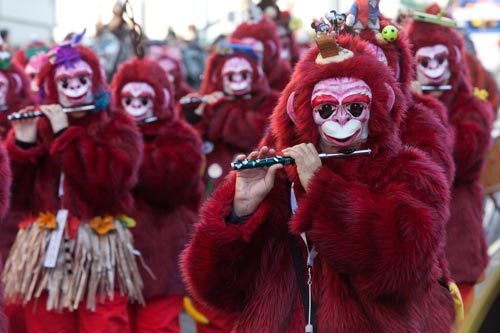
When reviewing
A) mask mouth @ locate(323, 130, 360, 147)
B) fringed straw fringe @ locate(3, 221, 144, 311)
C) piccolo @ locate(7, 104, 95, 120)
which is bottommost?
fringed straw fringe @ locate(3, 221, 144, 311)

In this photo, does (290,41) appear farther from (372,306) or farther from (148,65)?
(372,306)

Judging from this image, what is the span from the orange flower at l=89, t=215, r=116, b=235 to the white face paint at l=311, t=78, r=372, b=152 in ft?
6.88

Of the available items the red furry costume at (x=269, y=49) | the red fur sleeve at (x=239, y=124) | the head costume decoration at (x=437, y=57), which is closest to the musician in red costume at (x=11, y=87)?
the red fur sleeve at (x=239, y=124)

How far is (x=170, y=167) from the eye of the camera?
5.40m

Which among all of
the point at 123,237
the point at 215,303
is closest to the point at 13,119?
the point at 123,237

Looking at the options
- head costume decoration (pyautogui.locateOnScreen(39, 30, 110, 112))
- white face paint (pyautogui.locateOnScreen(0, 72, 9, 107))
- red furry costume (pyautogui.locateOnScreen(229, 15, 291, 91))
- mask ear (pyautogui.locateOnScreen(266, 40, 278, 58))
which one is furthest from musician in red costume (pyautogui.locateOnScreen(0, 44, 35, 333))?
mask ear (pyautogui.locateOnScreen(266, 40, 278, 58))

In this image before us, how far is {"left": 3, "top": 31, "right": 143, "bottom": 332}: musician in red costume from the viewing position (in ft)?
15.5

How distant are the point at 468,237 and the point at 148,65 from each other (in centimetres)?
230

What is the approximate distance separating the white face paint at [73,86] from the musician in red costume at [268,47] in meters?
2.83

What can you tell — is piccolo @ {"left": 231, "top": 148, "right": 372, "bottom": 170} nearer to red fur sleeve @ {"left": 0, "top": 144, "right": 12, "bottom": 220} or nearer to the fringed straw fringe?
red fur sleeve @ {"left": 0, "top": 144, "right": 12, "bottom": 220}

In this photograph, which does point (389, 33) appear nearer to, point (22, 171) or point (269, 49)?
point (22, 171)

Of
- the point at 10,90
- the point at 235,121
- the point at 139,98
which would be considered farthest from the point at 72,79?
the point at 10,90

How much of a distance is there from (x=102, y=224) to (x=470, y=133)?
7.20 ft

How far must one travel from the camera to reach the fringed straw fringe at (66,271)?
4.75m
